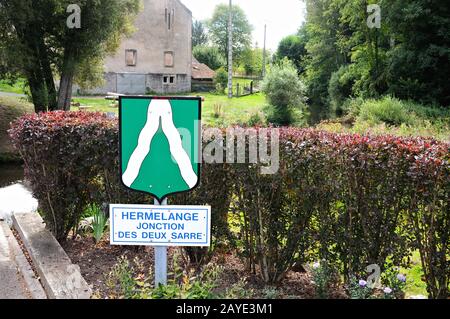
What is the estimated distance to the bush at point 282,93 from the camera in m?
30.5

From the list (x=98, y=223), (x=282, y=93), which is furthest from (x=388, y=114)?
(x=98, y=223)

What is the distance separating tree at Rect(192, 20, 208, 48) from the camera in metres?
89.6

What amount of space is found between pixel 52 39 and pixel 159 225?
18.9 meters

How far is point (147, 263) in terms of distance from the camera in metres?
5.00

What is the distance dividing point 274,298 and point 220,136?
157cm

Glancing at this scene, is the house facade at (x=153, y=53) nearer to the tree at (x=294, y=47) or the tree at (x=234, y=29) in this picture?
the tree at (x=294, y=47)

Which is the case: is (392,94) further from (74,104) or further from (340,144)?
(340,144)

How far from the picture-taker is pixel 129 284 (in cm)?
374

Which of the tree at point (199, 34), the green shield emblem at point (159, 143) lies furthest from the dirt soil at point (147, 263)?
the tree at point (199, 34)

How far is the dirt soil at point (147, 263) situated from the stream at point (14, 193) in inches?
140

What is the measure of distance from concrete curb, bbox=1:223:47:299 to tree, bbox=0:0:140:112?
1316 cm

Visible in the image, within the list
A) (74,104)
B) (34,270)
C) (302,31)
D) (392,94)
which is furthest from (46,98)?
(302,31)

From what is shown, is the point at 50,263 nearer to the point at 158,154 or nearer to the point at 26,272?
the point at 26,272

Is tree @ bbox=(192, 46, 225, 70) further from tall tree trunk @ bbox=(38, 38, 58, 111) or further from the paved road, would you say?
the paved road
